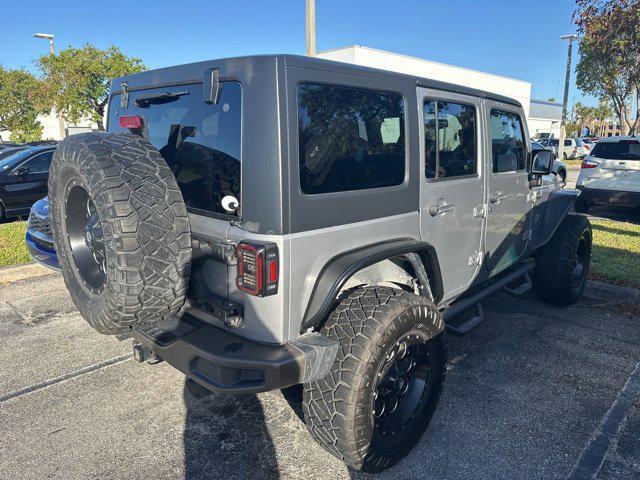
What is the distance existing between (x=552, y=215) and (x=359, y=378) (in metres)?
3.32

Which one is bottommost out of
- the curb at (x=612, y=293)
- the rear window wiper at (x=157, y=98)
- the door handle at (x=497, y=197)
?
the curb at (x=612, y=293)

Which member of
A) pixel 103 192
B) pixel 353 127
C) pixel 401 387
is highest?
pixel 353 127

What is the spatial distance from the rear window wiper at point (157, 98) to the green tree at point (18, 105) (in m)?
26.6

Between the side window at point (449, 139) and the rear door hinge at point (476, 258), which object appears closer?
the side window at point (449, 139)

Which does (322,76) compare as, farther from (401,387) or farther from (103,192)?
(401,387)

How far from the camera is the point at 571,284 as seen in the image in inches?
183

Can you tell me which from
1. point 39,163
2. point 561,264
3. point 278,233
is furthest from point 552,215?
point 39,163

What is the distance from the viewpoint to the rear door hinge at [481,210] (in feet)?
11.2

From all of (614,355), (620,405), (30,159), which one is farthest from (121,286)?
(30,159)

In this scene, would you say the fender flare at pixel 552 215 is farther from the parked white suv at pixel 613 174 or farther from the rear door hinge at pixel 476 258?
the parked white suv at pixel 613 174

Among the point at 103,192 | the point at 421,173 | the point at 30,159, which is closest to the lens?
the point at 103,192

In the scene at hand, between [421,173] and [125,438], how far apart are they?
238 cm

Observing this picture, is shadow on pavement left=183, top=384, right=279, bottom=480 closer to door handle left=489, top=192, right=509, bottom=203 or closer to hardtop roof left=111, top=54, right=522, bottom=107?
hardtop roof left=111, top=54, right=522, bottom=107

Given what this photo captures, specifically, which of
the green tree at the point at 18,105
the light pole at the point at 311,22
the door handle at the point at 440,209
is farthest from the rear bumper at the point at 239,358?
the green tree at the point at 18,105
